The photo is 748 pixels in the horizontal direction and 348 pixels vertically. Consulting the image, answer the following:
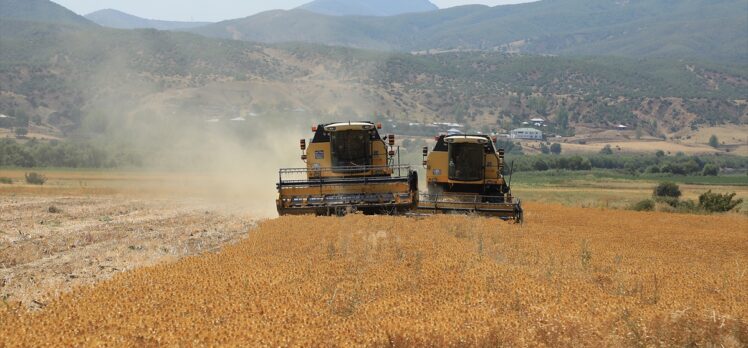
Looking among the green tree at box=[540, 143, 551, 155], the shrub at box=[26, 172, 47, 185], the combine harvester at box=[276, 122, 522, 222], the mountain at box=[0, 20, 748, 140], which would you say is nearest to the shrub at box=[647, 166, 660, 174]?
the green tree at box=[540, 143, 551, 155]

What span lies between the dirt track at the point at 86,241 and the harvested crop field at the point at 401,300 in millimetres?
1494

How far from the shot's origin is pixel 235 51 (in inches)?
6845

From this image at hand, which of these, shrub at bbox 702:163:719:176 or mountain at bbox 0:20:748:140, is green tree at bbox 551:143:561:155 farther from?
shrub at bbox 702:163:719:176

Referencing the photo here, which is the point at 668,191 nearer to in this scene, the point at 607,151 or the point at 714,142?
the point at 607,151

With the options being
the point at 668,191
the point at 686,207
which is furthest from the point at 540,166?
the point at 686,207

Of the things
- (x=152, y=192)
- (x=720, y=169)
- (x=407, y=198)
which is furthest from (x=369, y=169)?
(x=720, y=169)

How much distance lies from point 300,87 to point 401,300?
144 m

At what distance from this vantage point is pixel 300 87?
150 metres

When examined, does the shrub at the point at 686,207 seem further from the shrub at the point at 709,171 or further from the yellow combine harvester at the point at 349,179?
the shrub at the point at 709,171

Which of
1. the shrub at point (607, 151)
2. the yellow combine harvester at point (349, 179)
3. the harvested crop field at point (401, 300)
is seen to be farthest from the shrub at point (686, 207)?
the shrub at point (607, 151)

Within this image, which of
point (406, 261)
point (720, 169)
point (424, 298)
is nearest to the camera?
point (424, 298)

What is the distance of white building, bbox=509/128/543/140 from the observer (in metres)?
136

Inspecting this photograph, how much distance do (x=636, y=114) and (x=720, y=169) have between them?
5161cm

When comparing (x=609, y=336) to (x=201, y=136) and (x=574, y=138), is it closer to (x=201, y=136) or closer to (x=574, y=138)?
(x=201, y=136)
